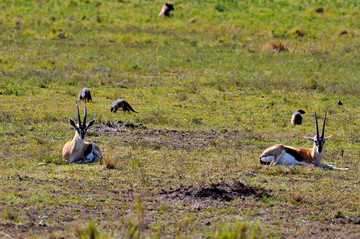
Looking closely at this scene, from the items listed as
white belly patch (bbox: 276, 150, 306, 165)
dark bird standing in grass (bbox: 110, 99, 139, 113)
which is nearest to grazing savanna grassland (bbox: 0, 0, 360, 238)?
dark bird standing in grass (bbox: 110, 99, 139, 113)

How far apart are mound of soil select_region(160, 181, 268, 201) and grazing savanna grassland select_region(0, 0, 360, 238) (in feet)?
0.07

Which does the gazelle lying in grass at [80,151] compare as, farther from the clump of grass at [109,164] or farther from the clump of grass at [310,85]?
the clump of grass at [310,85]

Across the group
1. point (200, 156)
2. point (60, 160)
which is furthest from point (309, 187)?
point (60, 160)

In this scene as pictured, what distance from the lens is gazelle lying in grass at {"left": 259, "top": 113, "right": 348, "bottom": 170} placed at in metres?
11.3

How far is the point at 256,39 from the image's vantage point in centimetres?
2894

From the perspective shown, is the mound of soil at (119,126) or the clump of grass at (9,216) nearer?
the clump of grass at (9,216)

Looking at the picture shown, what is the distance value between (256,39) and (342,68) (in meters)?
6.74

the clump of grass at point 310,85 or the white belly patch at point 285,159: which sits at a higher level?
the clump of grass at point 310,85

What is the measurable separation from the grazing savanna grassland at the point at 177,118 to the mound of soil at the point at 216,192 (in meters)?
0.02

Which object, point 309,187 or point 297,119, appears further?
point 297,119

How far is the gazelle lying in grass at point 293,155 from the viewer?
1131 cm

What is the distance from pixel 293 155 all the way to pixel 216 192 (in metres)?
3.13

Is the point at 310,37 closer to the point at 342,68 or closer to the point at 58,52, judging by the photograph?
the point at 342,68

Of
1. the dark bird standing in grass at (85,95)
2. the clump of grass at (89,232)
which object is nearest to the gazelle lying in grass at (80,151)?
the clump of grass at (89,232)
